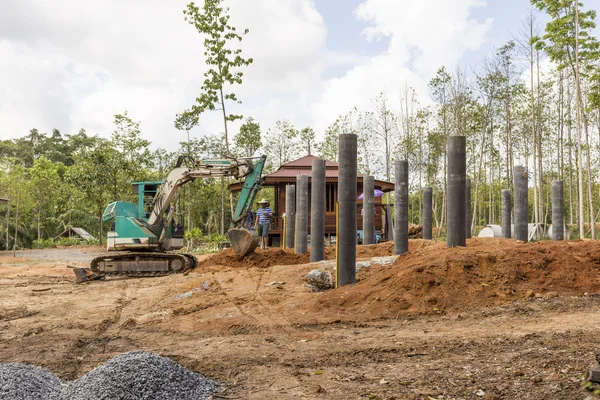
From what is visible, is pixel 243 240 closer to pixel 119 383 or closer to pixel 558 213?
pixel 558 213

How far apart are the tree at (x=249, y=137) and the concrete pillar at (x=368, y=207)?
833 inches

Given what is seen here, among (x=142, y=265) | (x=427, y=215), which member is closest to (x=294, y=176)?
(x=427, y=215)

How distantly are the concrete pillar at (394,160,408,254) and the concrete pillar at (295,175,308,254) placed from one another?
3.22 m

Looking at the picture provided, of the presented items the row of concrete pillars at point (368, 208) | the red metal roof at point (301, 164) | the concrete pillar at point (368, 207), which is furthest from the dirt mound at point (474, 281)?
the red metal roof at point (301, 164)

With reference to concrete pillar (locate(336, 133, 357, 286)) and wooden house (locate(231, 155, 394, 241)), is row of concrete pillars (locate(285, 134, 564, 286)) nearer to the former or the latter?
concrete pillar (locate(336, 133, 357, 286))

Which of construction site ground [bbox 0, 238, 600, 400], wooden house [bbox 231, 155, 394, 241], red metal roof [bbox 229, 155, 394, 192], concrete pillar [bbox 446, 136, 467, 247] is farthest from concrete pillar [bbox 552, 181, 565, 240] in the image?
red metal roof [bbox 229, 155, 394, 192]

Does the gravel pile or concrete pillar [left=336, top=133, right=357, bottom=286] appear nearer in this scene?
the gravel pile

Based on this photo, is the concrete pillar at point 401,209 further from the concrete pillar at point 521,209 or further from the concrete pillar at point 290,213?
the concrete pillar at point 290,213

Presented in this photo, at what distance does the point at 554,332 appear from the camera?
242 inches

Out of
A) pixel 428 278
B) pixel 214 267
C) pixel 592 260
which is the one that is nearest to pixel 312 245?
pixel 214 267

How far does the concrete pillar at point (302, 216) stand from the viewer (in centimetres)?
1598

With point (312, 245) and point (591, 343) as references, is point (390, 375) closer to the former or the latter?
point (591, 343)

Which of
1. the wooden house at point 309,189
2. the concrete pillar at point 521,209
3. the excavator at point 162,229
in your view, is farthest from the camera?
the wooden house at point 309,189

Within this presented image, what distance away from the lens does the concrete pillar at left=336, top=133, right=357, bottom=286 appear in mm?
10031
